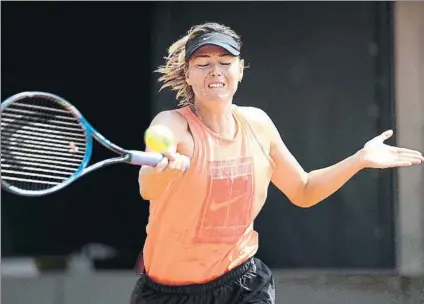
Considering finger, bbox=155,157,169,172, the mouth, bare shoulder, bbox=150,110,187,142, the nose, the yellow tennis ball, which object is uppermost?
the nose

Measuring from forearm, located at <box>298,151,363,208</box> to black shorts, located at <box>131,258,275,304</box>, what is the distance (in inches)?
13.5

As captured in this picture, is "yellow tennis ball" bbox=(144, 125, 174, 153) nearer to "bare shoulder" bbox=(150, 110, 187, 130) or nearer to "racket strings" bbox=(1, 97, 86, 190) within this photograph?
"bare shoulder" bbox=(150, 110, 187, 130)

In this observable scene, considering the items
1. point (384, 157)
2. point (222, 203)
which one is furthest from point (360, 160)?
point (222, 203)

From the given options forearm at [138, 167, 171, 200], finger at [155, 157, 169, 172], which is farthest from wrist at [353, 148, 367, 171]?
finger at [155, 157, 169, 172]

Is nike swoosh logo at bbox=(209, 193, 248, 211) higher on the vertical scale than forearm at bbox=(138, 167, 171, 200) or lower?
lower

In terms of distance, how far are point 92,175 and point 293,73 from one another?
4.56ft

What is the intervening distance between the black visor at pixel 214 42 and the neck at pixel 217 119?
0.20 metres

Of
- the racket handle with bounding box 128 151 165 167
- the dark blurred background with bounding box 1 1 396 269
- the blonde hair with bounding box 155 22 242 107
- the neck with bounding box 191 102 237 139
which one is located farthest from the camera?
the dark blurred background with bounding box 1 1 396 269

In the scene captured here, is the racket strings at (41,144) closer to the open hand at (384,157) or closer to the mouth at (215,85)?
the mouth at (215,85)

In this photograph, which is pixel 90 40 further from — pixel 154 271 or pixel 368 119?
pixel 154 271

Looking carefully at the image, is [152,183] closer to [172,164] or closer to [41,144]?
[172,164]

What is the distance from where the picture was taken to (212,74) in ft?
12.4

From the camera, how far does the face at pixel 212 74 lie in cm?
377

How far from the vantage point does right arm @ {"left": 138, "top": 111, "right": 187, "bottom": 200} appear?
3422mm
